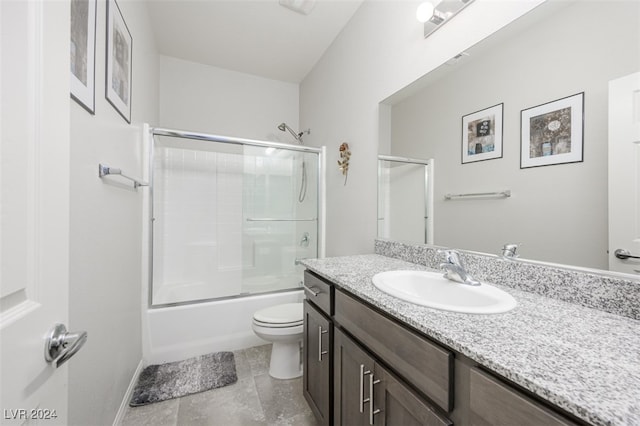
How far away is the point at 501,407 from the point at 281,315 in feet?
4.75

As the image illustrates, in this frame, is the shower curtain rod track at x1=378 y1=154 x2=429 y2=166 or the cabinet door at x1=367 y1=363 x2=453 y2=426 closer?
the cabinet door at x1=367 y1=363 x2=453 y2=426

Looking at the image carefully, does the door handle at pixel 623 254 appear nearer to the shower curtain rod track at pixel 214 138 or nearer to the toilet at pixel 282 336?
the toilet at pixel 282 336

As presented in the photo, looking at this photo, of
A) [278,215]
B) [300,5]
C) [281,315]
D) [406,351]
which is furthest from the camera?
[278,215]

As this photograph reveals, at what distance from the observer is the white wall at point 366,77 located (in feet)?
3.84

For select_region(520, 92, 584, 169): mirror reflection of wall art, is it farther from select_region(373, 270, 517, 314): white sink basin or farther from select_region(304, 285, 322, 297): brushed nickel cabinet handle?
select_region(304, 285, 322, 297): brushed nickel cabinet handle

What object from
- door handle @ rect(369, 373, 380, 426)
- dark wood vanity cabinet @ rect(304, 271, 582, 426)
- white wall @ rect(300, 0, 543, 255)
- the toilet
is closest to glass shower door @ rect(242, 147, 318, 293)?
white wall @ rect(300, 0, 543, 255)

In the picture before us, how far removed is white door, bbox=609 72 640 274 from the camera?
2.34ft

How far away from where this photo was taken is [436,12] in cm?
124

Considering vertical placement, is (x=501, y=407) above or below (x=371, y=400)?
above

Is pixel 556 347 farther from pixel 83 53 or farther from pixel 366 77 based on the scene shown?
pixel 366 77

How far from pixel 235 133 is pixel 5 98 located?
8.78 ft

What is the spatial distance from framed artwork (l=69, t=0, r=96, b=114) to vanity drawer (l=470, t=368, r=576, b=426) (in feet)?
4.54

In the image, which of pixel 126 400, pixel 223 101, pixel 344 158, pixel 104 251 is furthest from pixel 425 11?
pixel 126 400

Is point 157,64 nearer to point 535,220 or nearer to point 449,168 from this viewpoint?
point 449,168
